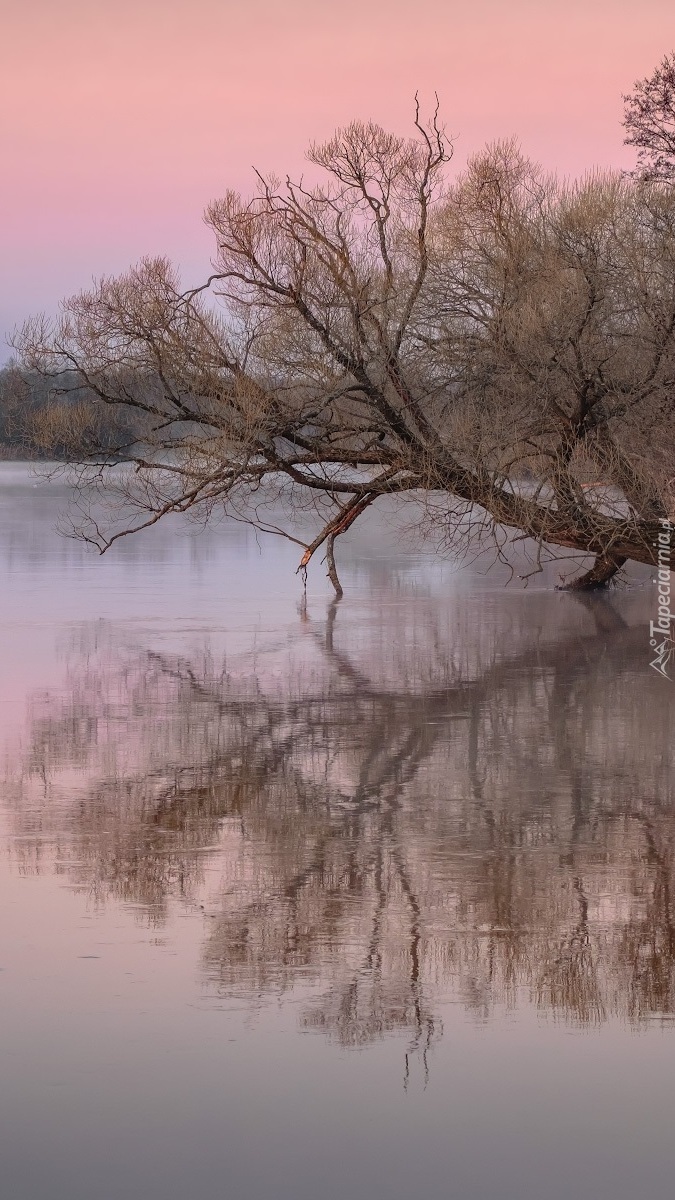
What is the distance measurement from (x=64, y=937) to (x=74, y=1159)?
206cm

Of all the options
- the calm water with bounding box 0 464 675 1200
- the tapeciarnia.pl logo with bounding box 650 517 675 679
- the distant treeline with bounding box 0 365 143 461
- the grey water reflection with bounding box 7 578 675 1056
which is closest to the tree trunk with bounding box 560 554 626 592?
the tapeciarnia.pl logo with bounding box 650 517 675 679

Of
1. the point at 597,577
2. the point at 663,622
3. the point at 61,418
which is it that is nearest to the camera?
the point at 663,622

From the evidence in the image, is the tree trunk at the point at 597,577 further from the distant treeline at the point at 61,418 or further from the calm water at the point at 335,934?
the calm water at the point at 335,934

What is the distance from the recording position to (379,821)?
28.4 feet

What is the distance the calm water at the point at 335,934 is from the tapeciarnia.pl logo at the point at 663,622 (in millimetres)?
1337

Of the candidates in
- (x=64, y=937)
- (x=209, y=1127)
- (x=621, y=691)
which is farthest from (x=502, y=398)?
(x=209, y=1127)

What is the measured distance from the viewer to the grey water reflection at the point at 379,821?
19.7 feet

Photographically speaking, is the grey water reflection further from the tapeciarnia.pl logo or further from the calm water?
the tapeciarnia.pl logo

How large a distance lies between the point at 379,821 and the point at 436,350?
41.0 feet

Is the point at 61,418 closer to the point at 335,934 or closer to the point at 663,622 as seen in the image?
the point at 663,622

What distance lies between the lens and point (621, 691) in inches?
542

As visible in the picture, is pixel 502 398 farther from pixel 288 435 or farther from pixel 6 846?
pixel 6 846

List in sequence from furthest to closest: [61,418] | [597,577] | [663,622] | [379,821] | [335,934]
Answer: [597,577], [61,418], [663,622], [379,821], [335,934]

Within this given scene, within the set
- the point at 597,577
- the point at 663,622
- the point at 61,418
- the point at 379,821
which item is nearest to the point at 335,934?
the point at 379,821
